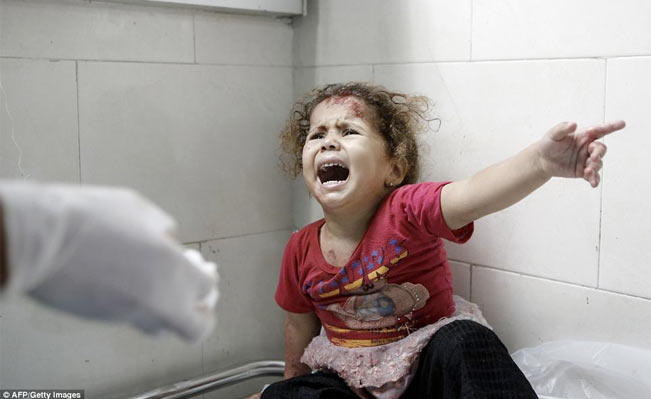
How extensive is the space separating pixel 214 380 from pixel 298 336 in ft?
0.80

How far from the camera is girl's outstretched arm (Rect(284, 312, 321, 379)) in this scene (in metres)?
1.34

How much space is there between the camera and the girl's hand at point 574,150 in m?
0.84

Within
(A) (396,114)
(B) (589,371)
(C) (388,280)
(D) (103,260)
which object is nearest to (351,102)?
(A) (396,114)

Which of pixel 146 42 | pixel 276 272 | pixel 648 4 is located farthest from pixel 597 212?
pixel 146 42

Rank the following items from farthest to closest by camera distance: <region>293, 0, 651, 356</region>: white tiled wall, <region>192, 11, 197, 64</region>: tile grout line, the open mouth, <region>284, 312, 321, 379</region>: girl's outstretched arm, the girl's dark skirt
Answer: <region>192, 11, 197, 64</region>: tile grout line, <region>284, 312, 321, 379</region>: girl's outstretched arm, the open mouth, <region>293, 0, 651, 356</region>: white tiled wall, the girl's dark skirt

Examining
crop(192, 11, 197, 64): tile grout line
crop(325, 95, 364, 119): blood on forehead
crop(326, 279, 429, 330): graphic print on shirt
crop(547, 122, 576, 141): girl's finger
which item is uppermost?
crop(192, 11, 197, 64): tile grout line

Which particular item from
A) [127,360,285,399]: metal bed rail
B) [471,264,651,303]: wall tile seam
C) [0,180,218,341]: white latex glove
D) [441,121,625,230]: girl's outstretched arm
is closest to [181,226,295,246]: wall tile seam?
[127,360,285,399]: metal bed rail

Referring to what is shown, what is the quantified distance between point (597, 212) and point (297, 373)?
65cm

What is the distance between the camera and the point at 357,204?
3.94ft

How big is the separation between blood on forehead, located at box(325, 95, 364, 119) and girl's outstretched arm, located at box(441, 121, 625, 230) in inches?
10.3

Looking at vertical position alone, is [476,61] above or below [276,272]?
above

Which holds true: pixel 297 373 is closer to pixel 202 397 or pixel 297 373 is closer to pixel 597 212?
pixel 202 397

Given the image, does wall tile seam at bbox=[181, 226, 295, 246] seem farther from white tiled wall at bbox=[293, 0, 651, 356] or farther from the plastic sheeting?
the plastic sheeting

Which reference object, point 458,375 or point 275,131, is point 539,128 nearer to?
point 458,375
